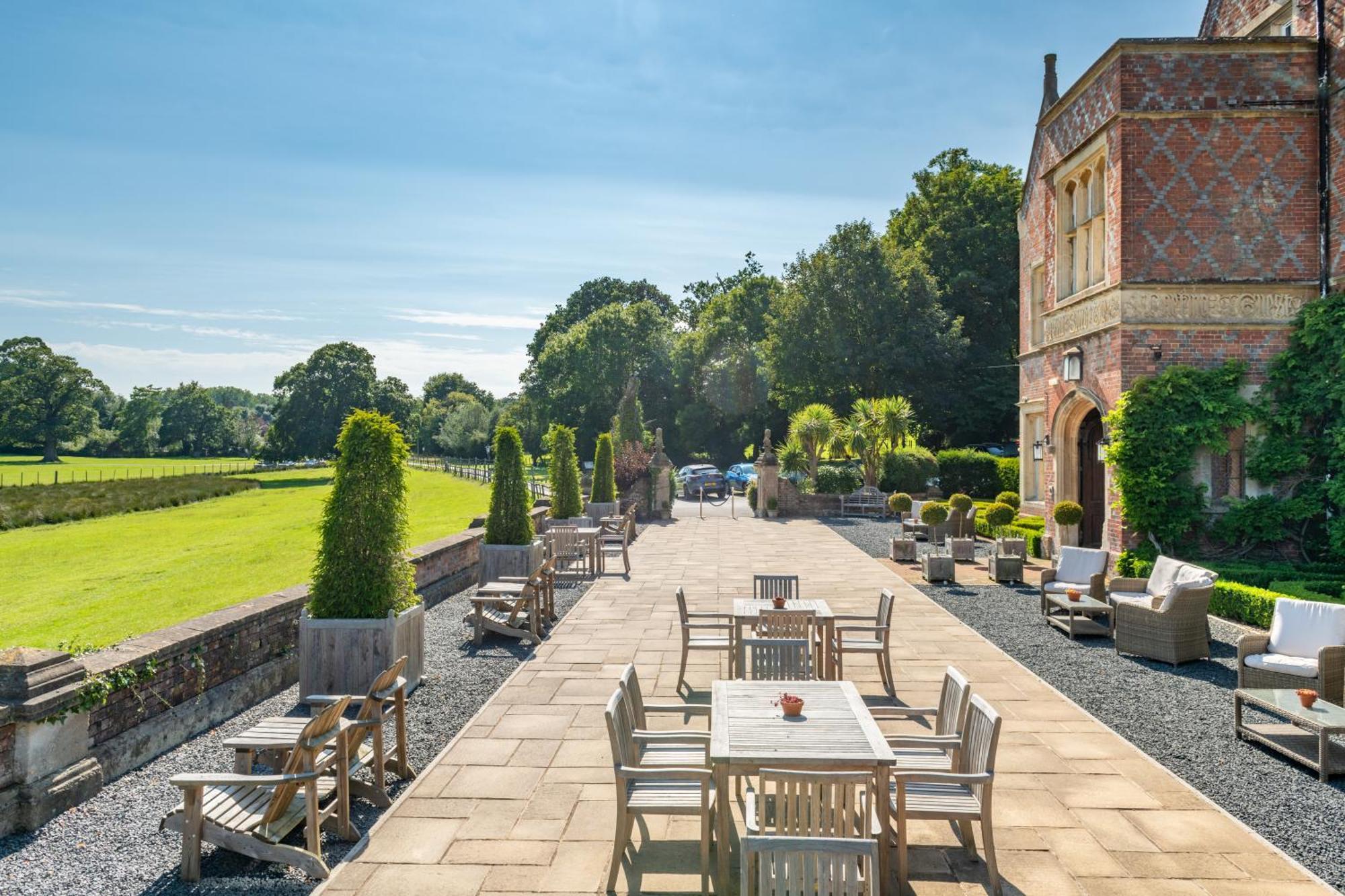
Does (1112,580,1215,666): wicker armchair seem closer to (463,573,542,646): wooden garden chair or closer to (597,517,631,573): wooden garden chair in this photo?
(463,573,542,646): wooden garden chair

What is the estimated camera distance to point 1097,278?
1368cm

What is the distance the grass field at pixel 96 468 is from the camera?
5953 cm

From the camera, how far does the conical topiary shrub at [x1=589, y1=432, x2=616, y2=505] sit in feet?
73.9

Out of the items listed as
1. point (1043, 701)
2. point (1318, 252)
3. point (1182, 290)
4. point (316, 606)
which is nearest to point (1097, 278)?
point (1182, 290)

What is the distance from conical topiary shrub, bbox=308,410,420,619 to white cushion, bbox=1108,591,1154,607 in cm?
732

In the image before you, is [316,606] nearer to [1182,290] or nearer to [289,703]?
[289,703]

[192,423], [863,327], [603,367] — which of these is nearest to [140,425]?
[192,423]

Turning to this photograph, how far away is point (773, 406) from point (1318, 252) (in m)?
37.2

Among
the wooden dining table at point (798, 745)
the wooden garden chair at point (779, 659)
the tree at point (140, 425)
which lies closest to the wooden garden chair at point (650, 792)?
the wooden dining table at point (798, 745)

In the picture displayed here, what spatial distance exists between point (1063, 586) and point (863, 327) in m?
26.4

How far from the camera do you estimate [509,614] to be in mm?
9680

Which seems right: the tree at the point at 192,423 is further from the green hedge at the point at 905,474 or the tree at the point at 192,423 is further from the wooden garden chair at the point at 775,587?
the wooden garden chair at the point at 775,587

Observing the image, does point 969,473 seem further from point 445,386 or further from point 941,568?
point 445,386

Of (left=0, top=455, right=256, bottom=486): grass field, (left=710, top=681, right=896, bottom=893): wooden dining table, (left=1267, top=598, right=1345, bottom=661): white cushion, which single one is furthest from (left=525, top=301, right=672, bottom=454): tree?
(left=710, top=681, right=896, bottom=893): wooden dining table
